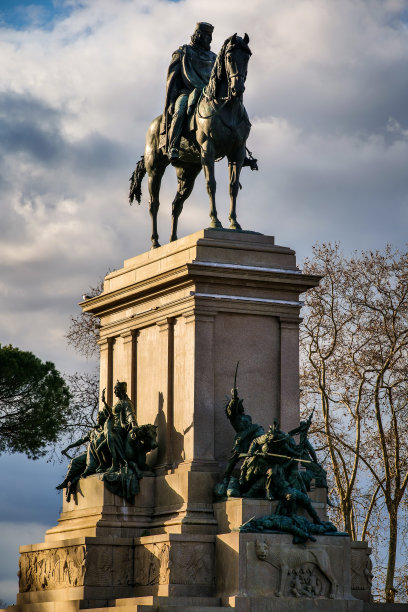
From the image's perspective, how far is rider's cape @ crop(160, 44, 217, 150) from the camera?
28.6 meters

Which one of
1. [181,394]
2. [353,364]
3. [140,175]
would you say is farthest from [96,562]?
[353,364]

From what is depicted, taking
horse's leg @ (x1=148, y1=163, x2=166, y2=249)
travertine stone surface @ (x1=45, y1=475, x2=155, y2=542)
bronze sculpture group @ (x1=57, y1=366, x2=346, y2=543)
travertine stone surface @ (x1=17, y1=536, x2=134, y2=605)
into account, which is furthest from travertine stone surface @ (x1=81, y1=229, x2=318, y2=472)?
horse's leg @ (x1=148, y1=163, x2=166, y2=249)

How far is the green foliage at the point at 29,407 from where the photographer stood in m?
41.1

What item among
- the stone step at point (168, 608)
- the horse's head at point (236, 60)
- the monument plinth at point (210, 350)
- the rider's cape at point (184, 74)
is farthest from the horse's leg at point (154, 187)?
the stone step at point (168, 608)

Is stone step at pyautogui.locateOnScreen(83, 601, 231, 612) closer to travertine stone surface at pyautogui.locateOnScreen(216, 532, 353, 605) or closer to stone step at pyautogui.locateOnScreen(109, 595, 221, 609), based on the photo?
stone step at pyautogui.locateOnScreen(109, 595, 221, 609)

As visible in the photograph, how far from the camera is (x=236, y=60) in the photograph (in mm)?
26562

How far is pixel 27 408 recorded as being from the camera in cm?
4128

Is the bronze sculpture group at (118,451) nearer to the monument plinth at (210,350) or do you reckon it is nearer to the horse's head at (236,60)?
the monument plinth at (210,350)

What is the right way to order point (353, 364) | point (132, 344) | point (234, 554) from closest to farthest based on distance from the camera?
point (234, 554)
point (132, 344)
point (353, 364)

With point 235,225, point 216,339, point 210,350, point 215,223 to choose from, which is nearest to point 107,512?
point 210,350

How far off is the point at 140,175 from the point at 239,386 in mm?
5944

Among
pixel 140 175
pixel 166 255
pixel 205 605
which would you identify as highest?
pixel 140 175

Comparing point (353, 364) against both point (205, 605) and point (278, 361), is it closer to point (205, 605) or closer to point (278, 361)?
point (278, 361)

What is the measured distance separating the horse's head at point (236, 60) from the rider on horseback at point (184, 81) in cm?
154
